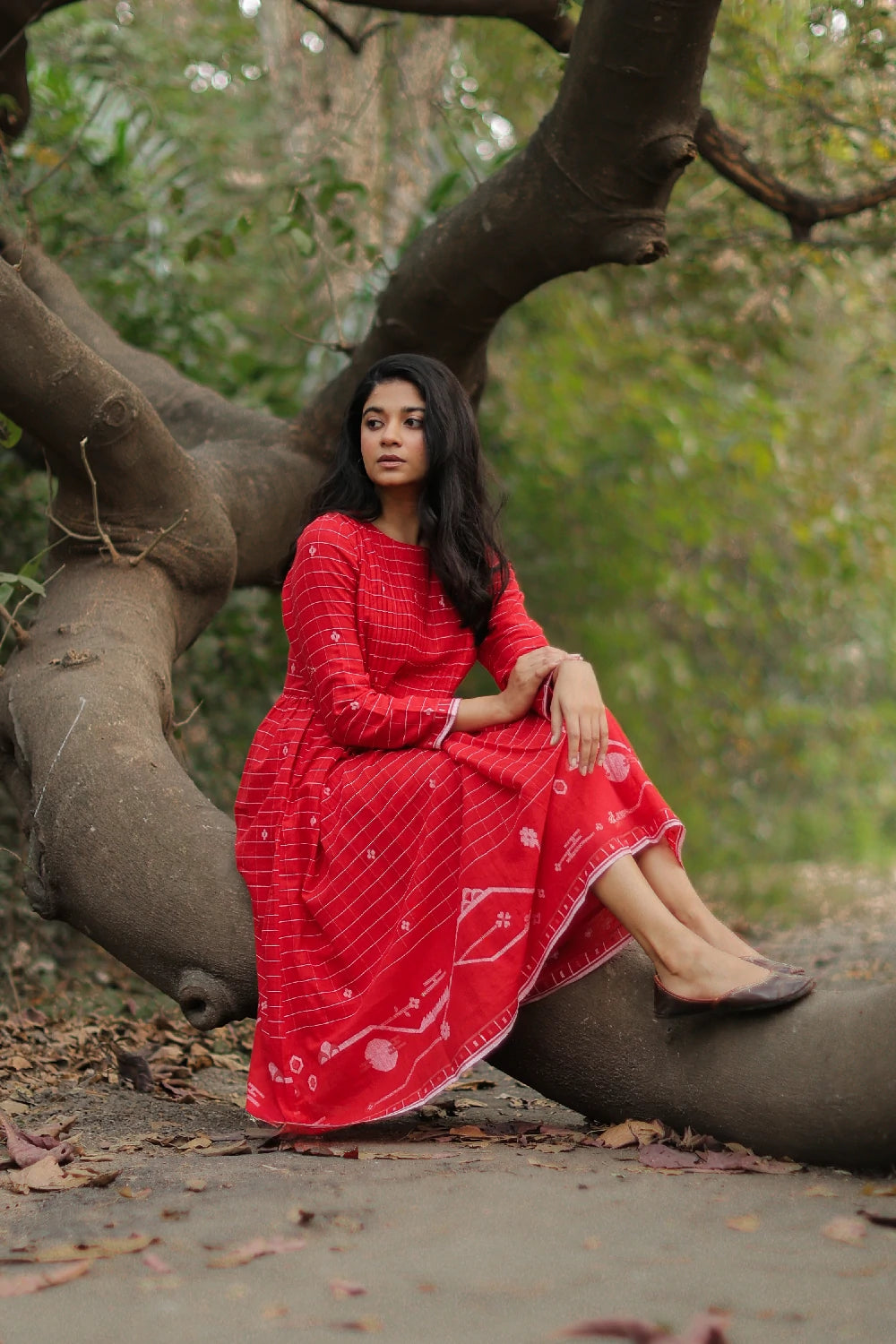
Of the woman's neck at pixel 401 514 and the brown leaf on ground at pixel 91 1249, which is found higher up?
the woman's neck at pixel 401 514

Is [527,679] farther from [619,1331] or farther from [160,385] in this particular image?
[160,385]

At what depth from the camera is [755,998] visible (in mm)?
2203

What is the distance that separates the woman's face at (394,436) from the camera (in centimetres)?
279

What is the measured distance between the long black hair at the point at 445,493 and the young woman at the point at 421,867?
0.51 feet

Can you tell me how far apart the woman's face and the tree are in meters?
0.82

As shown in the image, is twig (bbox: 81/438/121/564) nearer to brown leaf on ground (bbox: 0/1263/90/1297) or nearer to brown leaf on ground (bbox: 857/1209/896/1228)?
brown leaf on ground (bbox: 0/1263/90/1297)

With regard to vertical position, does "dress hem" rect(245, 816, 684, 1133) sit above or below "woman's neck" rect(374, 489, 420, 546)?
below

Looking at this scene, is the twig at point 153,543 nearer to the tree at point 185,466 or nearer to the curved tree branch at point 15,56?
the tree at point 185,466

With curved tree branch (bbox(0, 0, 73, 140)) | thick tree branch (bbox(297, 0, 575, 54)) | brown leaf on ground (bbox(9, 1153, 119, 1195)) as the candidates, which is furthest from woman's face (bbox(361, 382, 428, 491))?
curved tree branch (bbox(0, 0, 73, 140))

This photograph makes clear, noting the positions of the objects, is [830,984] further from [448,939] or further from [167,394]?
[167,394]

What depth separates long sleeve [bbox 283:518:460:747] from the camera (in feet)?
8.16

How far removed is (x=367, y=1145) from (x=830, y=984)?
253 cm

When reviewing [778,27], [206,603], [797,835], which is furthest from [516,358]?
[797,835]

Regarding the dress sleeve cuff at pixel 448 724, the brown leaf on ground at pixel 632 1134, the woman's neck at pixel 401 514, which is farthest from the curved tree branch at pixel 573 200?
the brown leaf on ground at pixel 632 1134
